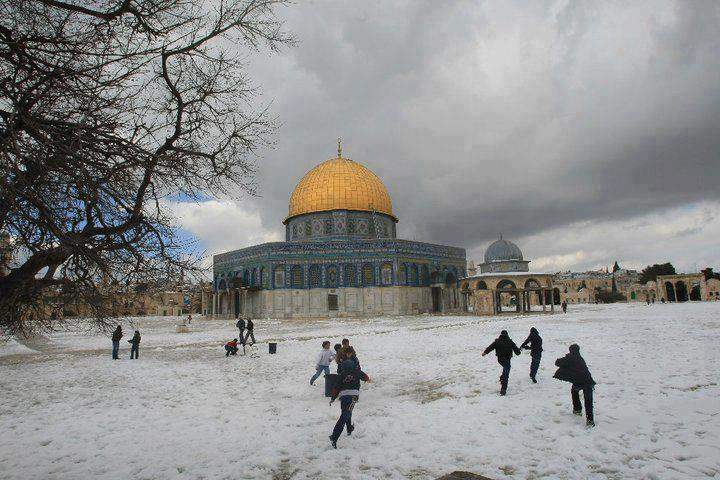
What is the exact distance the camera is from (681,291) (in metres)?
62.3

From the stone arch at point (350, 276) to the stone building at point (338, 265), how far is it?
0.10m

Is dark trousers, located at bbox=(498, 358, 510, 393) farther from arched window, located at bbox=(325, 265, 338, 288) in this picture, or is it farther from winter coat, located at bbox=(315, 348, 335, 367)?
arched window, located at bbox=(325, 265, 338, 288)

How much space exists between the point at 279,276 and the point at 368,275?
9.14 metres

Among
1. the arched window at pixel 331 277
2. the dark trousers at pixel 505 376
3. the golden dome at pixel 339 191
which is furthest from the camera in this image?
the golden dome at pixel 339 191

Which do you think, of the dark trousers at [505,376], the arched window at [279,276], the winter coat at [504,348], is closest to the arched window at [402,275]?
the arched window at [279,276]

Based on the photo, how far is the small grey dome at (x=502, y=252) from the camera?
58406 millimetres

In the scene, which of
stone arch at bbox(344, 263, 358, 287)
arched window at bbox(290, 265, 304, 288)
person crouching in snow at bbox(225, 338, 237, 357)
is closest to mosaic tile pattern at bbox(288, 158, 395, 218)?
stone arch at bbox(344, 263, 358, 287)

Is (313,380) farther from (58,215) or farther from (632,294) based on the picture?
(632,294)

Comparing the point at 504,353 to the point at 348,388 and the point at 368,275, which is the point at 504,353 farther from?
the point at 368,275

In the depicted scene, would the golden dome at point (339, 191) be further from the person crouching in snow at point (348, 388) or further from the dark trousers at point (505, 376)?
the person crouching in snow at point (348, 388)

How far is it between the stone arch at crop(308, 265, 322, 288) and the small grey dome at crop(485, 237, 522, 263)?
25665mm

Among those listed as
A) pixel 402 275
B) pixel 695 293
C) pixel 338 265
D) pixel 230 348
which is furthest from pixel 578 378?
pixel 695 293

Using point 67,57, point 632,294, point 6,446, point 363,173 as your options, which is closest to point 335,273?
point 363,173

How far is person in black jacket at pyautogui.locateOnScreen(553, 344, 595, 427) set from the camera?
676 centimetres
